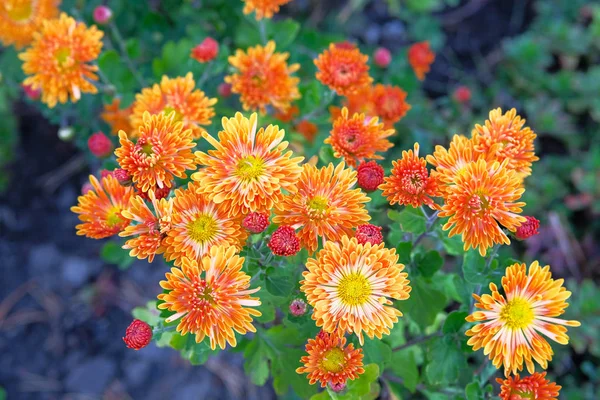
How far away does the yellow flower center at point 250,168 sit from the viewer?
167cm

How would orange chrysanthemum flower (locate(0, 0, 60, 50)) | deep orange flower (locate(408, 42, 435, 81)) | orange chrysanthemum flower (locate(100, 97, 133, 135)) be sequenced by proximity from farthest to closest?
1. deep orange flower (locate(408, 42, 435, 81))
2. orange chrysanthemum flower (locate(0, 0, 60, 50))
3. orange chrysanthemum flower (locate(100, 97, 133, 135))

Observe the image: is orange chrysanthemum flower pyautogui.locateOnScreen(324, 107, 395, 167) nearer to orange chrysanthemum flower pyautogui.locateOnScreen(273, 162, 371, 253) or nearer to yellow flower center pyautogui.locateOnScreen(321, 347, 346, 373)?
orange chrysanthemum flower pyautogui.locateOnScreen(273, 162, 371, 253)

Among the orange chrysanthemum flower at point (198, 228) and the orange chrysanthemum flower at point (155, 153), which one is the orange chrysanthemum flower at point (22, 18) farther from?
the orange chrysanthemum flower at point (198, 228)

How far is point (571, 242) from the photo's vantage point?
346 centimetres

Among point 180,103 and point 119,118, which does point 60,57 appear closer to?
point 119,118

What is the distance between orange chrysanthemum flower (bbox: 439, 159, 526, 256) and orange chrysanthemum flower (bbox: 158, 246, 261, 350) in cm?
65

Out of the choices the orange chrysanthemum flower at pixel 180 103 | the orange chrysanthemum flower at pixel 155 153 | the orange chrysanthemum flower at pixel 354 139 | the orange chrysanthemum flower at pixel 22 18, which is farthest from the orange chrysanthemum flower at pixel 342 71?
the orange chrysanthemum flower at pixel 22 18

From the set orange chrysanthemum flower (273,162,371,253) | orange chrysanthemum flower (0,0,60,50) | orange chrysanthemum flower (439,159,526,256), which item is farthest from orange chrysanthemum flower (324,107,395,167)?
orange chrysanthemum flower (0,0,60,50)

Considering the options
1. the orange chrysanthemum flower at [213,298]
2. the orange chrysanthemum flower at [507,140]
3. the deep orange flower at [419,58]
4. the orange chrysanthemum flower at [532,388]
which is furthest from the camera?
the deep orange flower at [419,58]

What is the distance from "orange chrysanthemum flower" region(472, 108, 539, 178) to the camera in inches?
70.4

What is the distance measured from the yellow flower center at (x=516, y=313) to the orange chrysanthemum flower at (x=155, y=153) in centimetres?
109

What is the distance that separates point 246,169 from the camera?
168cm

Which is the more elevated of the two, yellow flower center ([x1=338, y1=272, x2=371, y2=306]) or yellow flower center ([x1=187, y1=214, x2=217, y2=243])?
yellow flower center ([x1=338, y1=272, x2=371, y2=306])

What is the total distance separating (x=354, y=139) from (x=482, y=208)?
1.70 ft
